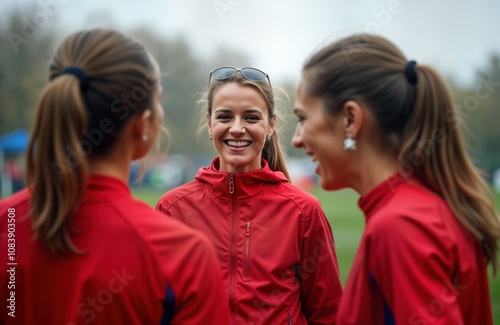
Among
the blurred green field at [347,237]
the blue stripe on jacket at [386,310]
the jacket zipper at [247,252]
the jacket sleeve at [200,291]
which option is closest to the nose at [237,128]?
the jacket zipper at [247,252]

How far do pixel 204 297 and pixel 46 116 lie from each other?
862 millimetres

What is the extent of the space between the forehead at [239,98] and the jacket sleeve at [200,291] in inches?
72.7

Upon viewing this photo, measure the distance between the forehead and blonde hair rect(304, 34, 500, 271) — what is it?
1.55 m

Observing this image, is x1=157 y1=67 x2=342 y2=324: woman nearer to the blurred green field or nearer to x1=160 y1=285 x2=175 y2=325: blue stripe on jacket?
x1=160 y1=285 x2=175 y2=325: blue stripe on jacket

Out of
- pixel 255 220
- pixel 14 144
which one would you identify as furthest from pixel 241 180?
pixel 14 144

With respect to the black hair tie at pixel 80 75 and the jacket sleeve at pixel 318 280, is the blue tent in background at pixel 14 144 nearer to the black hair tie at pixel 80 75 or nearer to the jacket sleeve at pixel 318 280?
the jacket sleeve at pixel 318 280

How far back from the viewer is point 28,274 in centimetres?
231

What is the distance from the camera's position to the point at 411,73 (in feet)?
8.14

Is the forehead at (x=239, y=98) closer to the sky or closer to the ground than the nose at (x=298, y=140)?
closer to the sky

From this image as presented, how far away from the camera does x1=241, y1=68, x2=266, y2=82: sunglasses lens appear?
411cm

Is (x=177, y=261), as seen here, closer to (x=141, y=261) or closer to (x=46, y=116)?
(x=141, y=261)

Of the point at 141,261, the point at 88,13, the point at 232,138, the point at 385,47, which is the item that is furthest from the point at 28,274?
the point at 88,13

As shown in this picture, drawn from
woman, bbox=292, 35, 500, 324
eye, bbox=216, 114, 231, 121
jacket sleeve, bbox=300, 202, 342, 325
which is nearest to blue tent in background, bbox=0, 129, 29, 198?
eye, bbox=216, 114, 231, 121

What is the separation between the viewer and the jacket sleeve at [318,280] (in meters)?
3.67
